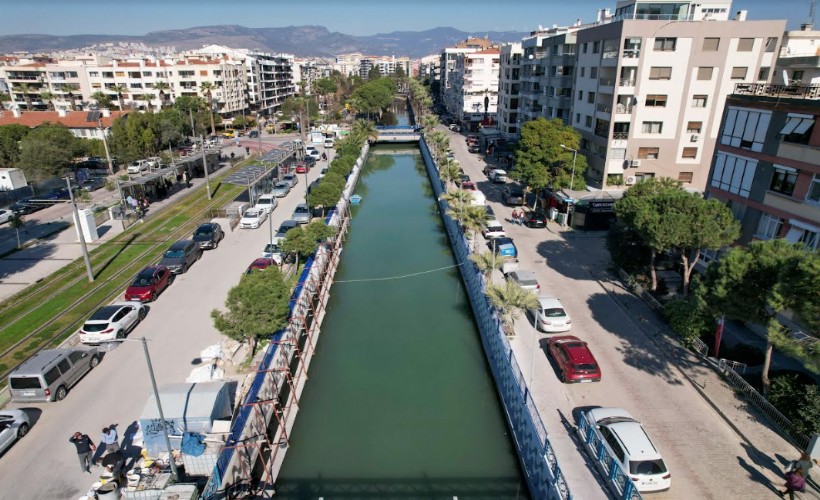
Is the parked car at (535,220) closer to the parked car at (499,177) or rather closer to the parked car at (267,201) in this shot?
the parked car at (499,177)

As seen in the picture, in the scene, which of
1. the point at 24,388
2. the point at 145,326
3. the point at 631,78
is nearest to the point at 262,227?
the point at 145,326

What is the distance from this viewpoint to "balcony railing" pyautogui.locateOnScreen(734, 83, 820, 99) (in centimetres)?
2306

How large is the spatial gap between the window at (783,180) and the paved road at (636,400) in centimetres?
970

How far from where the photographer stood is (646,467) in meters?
15.3

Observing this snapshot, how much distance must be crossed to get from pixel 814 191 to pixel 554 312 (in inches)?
526

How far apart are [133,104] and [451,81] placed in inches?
3141

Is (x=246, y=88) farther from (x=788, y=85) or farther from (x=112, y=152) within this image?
(x=788, y=85)

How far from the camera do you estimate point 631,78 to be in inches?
1699

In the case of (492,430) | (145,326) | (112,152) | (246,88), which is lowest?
(492,430)

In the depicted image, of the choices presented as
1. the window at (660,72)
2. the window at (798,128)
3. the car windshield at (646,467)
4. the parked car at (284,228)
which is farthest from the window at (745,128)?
the parked car at (284,228)

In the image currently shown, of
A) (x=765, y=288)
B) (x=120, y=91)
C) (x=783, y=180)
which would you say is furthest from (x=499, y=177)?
(x=120, y=91)

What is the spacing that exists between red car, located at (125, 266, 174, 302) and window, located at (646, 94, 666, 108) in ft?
138

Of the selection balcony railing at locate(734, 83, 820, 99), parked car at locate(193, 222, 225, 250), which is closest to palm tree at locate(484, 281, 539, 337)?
balcony railing at locate(734, 83, 820, 99)

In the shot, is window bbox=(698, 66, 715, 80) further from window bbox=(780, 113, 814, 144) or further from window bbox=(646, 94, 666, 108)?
window bbox=(780, 113, 814, 144)
